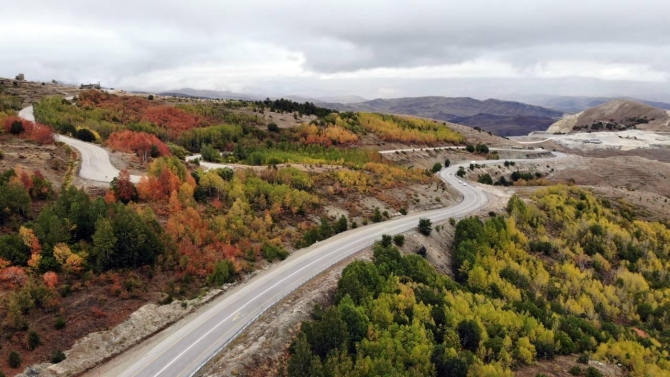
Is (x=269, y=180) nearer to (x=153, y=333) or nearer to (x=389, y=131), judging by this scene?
(x=153, y=333)

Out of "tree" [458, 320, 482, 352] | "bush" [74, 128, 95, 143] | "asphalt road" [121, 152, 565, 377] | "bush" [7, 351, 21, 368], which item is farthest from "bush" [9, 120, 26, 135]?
"tree" [458, 320, 482, 352]

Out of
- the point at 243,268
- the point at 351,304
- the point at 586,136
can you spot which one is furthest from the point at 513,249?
the point at 586,136

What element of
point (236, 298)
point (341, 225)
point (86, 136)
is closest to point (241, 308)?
point (236, 298)

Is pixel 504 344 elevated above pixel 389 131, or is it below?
below

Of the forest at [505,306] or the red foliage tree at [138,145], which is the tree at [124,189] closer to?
the red foliage tree at [138,145]

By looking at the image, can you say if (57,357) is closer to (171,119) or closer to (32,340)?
(32,340)

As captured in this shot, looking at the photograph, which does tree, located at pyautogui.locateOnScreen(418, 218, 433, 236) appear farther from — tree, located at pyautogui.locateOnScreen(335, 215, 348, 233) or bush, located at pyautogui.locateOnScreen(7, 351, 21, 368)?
bush, located at pyautogui.locateOnScreen(7, 351, 21, 368)
